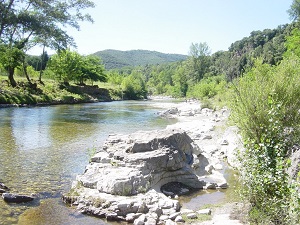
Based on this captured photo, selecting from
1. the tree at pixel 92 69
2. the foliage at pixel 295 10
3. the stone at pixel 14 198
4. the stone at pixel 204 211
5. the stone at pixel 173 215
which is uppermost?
the foliage at pixel 295 10

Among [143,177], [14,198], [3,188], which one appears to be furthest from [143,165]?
[3,188]

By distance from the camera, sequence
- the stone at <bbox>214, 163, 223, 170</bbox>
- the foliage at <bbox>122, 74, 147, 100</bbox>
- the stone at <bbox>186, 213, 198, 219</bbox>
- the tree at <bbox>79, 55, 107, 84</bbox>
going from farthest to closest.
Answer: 1. the foliage at <bbox>122, 74, 147, 100</bbox>
2. the tree at <bbox>79, 55, 107, 84</bbox>
3. the stone at <bbox>214, 163, 223, 170</bbox>
4. the stone at <bbox>186, 213, 198, 219</bbox>

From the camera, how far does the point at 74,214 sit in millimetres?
11344

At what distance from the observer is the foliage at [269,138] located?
8.84 meters

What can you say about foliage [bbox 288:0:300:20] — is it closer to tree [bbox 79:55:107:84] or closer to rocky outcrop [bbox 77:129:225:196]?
tree [bbox 79:55:107:84]

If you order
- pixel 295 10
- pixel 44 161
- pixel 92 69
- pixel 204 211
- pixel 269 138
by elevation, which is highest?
pixel 295 10

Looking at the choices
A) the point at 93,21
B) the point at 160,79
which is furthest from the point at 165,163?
the point at 160,79

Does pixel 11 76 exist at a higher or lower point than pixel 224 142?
higher

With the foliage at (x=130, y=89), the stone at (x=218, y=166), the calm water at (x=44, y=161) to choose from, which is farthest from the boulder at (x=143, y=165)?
the foliage at (x=130, y=89)

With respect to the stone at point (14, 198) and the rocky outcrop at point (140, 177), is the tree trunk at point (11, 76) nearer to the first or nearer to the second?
the rocky outcrop at point (140, 177)

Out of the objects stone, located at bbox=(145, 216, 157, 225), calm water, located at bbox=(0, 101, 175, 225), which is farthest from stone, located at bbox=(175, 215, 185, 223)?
calm water, located at bbox=(0, 101, 175, 225)

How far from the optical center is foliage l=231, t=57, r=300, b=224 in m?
8.84

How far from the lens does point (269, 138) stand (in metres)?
11.2

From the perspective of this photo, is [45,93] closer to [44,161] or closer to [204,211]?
[44,161]
